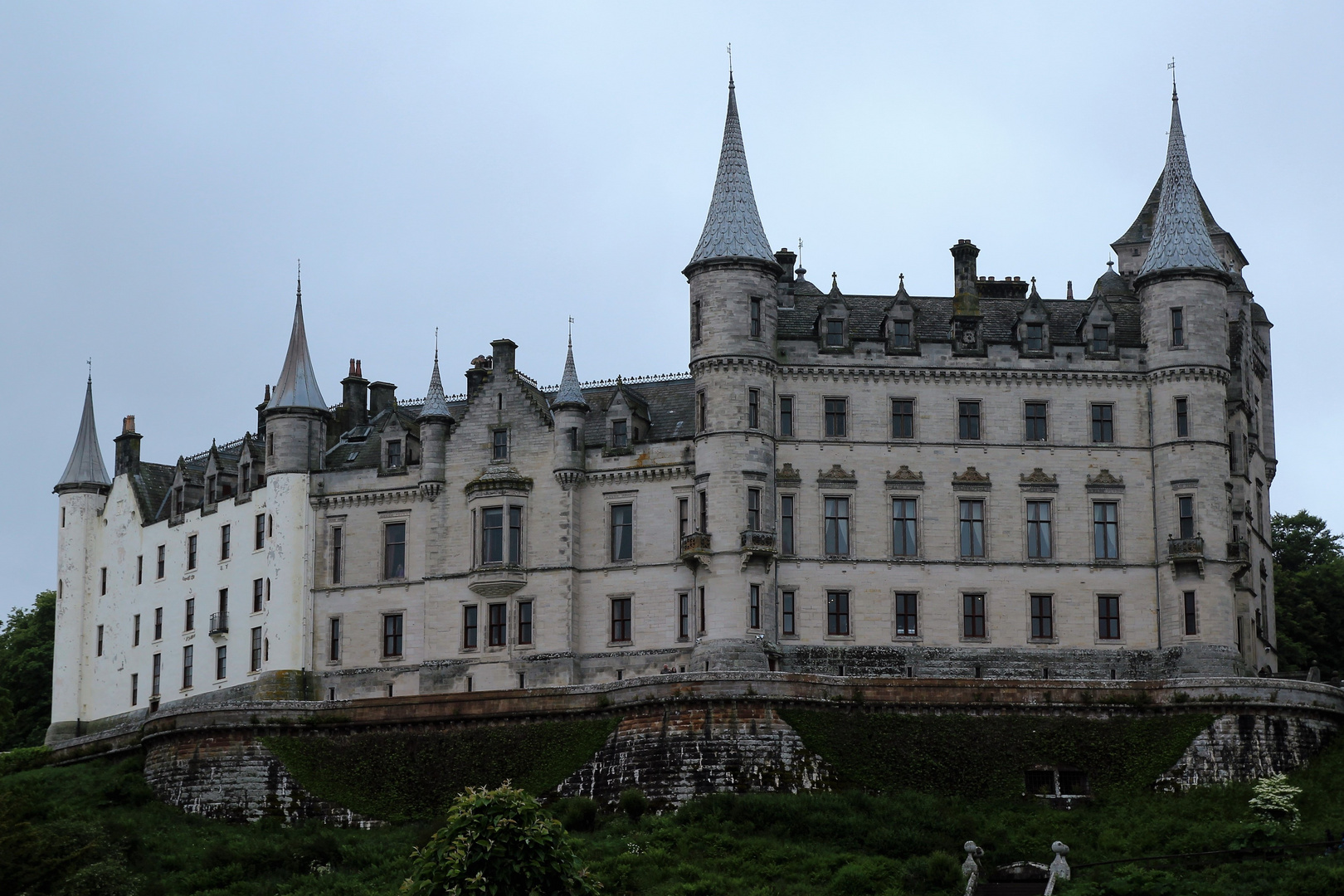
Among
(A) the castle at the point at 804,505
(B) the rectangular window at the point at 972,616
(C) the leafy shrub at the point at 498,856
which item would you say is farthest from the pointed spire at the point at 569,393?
(C) the leafy shrub at the point at 498,856

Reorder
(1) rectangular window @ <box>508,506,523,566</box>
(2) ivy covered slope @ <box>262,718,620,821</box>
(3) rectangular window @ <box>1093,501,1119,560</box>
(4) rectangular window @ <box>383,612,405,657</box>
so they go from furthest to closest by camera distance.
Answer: (4) rectangular window @ <box>383,612,405,657</box>
(1) rectangular window @ <box>508,506,523,566</box>
(3) rectangular window @ <box>1093,501,1119,560</box>
(2) ivy covered slope @ <box>262,718,620,821</box>

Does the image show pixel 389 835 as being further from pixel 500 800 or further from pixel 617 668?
pixel 500 800

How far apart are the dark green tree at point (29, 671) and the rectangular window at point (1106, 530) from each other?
44.5m

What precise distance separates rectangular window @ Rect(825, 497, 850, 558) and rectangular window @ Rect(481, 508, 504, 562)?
1178cm

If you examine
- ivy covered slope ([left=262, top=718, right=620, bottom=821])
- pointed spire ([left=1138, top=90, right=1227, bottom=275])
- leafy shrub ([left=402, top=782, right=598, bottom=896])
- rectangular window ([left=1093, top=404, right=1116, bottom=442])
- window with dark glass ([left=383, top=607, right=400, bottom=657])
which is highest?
pointed spire ([left=1138, top=90, right=1227, bottom=275])

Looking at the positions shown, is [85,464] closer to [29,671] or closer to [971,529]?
[29,671]

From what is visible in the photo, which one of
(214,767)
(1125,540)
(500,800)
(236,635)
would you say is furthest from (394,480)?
(500,800)

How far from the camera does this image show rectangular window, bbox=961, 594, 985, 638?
82.4m

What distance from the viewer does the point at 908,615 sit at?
82562 mm

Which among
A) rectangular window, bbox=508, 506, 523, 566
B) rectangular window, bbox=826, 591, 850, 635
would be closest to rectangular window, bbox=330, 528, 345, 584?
rectangular window, bbox=508, 506, 523, 566

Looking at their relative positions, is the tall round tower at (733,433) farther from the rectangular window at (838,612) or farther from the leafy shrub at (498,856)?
the leafy shrub at (498,856)

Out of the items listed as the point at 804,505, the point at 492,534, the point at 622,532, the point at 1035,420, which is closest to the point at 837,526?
the point at 804,505

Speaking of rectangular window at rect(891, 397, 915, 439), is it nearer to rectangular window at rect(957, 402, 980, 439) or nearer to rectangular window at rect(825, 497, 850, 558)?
rectangular window at rect(957, 402, 980, 439)

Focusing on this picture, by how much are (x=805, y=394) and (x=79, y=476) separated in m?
33.9
